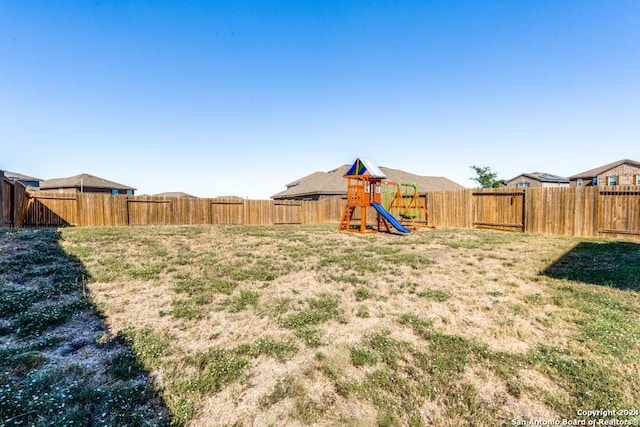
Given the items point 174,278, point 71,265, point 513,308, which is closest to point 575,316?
point 513,308

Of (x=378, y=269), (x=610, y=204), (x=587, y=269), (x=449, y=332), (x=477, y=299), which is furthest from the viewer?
(x=610, y=204)

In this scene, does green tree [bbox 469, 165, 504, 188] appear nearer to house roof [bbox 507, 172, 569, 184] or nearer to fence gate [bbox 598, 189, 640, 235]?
house roof [bbox 507, 172, 569, 184]

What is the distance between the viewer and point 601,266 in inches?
229

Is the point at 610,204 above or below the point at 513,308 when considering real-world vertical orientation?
above

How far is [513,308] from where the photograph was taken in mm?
3963

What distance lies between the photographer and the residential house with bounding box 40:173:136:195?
34938 mm

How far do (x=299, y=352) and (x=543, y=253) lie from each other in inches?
286

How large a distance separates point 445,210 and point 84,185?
4078cm

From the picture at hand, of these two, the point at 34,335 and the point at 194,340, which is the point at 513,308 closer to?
the point at 194,340

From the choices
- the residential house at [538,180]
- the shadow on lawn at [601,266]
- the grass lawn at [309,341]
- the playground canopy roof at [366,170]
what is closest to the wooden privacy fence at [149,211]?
the playground canopy roof at [366,170]

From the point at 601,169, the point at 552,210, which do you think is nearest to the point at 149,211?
the point at 552,210

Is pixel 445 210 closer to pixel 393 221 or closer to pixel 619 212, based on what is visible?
pixel 393 221

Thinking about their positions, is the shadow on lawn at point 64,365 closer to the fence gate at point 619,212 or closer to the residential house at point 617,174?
the fence gate at point 619,212

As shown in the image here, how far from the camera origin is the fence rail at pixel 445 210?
9531 millimetres
